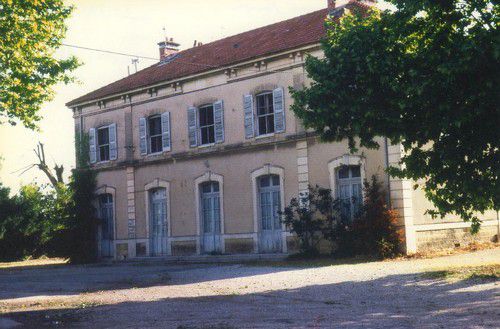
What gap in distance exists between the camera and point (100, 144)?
26234 millimetres

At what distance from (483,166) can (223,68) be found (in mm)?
12217

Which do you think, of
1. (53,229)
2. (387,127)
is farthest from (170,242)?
(387,127)

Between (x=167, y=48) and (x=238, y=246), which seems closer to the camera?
(x=238, y=246)

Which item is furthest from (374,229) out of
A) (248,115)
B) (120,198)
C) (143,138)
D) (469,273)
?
(120,198)

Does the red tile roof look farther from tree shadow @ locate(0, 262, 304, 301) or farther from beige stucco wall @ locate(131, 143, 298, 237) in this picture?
tree shadow @ locate(0, 262, 304, 301)

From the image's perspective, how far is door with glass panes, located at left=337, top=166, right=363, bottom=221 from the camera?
18341 mm

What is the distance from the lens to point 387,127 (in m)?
11.5

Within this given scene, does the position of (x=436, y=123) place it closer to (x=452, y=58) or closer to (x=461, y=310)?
(x=452, y=58)

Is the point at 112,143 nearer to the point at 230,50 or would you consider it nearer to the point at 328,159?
the point at 230,50

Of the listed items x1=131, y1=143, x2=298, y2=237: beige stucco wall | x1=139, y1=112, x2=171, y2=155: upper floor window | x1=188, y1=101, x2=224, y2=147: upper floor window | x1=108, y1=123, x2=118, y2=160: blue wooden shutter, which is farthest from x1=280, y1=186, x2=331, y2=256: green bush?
x1=108, y1=123, x2=118, y2=160: blue wooden shutter

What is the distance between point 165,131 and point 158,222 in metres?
3.50

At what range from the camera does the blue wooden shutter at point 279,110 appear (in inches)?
789

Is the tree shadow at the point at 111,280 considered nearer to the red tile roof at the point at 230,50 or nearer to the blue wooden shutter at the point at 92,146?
the red tile roof at the point at 230,50

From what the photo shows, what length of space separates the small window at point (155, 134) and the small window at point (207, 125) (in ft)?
7.30
